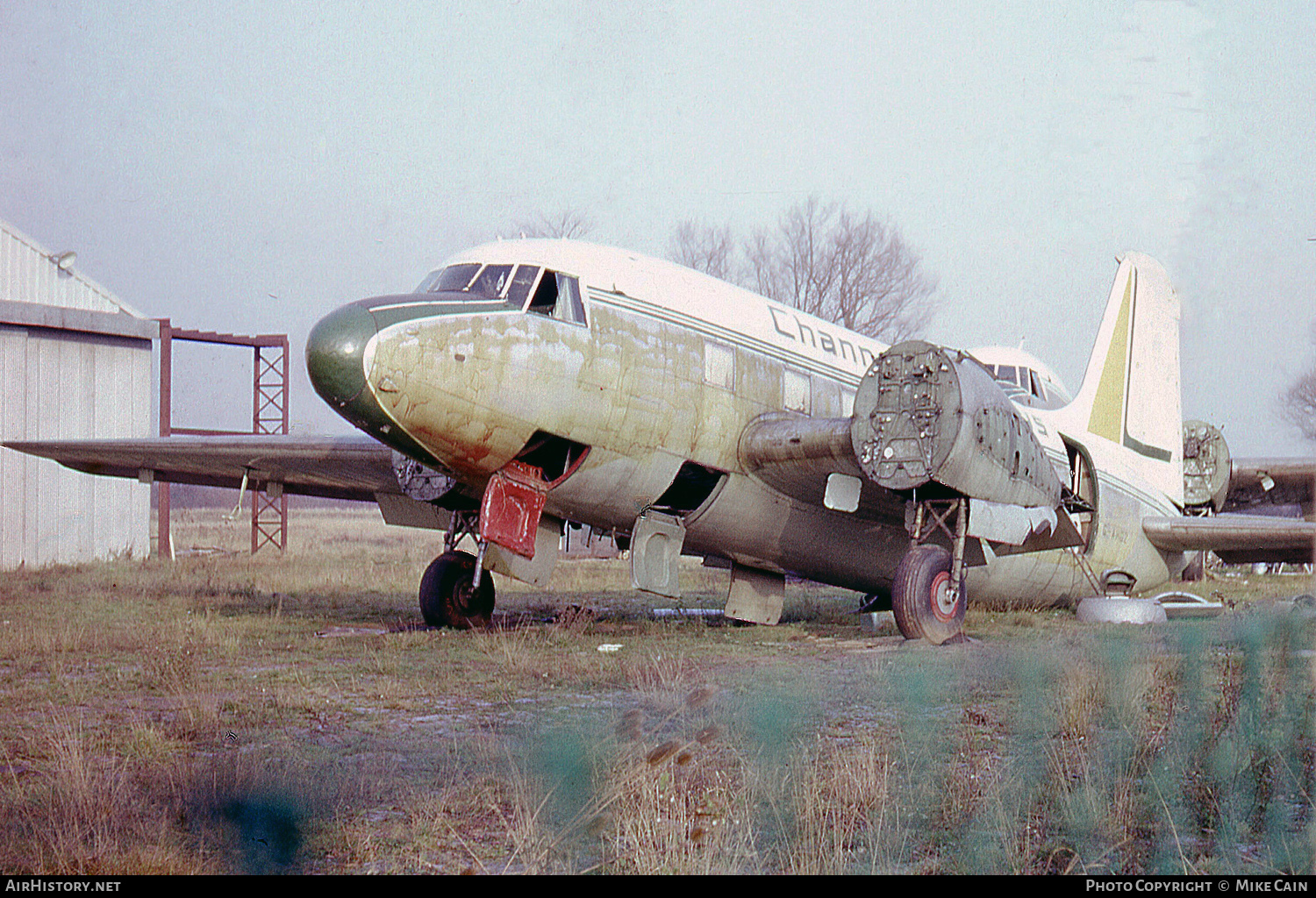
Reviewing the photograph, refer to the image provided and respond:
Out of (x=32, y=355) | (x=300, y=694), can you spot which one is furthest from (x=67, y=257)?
(x=300, y=694)

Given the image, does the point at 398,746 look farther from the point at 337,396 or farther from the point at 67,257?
the point at 67,257

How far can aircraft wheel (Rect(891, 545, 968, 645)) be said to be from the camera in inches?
456

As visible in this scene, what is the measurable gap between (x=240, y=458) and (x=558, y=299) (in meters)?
6.60

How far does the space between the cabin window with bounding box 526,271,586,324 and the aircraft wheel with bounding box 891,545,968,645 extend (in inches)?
174

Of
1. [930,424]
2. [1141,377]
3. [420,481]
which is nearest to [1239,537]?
[1141,377]

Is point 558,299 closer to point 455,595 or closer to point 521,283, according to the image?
point 521,283

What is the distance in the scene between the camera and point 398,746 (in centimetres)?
629

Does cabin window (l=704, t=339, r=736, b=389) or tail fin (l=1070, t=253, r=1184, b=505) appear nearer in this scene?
cabin window (l=704, t=339, r=736, b=389)

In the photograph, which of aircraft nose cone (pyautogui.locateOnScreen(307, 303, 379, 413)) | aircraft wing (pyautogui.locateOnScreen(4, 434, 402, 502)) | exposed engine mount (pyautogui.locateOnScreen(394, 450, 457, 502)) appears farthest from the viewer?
aircraft wing (pyautogui.locateOnScreen(4, 434, 402, 502))

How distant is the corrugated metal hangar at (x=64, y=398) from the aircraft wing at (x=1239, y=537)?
22.6 meters

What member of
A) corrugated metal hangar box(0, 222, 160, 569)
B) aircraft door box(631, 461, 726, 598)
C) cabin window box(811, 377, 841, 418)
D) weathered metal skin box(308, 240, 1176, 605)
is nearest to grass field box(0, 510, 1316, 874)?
aircraft door box(631, 461, 726, 598)

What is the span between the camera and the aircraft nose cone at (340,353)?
948 centimetres

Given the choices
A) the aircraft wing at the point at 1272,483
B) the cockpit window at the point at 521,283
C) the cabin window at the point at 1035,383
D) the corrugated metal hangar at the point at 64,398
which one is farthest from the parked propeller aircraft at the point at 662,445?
the corrugated metal hangar at the point at 64,398

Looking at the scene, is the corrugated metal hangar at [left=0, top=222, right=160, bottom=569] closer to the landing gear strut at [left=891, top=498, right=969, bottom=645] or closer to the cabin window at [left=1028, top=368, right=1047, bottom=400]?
the cabin window at [left=1028, top=368, right=1047, bottom=400]
